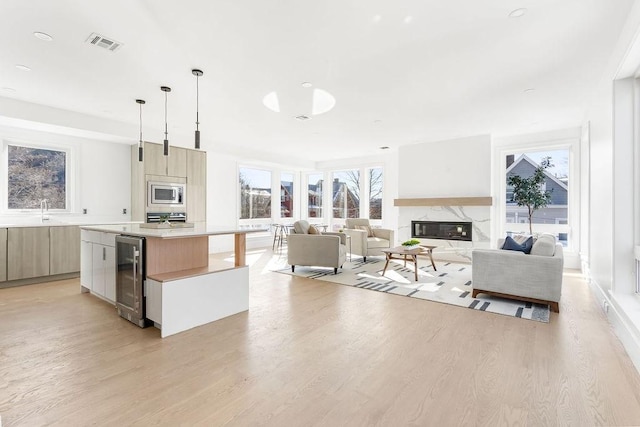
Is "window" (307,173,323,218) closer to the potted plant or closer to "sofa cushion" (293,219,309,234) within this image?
"sofa cushion" (293,219,309,234)

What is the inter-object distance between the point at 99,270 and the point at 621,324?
202 inches

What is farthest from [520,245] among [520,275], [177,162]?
[177,162]

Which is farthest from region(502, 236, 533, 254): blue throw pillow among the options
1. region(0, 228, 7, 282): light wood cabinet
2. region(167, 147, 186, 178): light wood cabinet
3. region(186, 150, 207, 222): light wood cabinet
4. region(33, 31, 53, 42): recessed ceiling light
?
region(0, 228, 7, 282): light wood cabinet

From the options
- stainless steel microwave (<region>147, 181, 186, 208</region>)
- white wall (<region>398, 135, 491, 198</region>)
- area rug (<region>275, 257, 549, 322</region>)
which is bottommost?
area rug (<region>275, 257, 549, 322</region>)

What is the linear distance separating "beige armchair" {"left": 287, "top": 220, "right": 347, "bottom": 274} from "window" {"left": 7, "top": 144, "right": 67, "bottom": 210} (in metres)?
4.00

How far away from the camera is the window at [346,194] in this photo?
9.20 meters

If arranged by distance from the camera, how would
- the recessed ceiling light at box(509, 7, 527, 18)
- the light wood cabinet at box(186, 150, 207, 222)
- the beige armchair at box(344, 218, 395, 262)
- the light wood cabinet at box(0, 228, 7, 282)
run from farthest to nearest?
the light wood cabinet at box(186, 150, 207, 222)
the beige armchair at box(344, 218, 395, 262)
the light wood cabinet at box(0, 228, 7, 282)
the recessed ceiling light at box(509, 7, 527, 18)

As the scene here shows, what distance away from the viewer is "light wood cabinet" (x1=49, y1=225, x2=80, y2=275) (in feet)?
15.5

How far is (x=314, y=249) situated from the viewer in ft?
17.3

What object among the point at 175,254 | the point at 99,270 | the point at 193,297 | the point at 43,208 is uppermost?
the point at 43,208

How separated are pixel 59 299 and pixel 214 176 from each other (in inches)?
172

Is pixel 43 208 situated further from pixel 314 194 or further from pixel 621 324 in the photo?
pixel 621 324

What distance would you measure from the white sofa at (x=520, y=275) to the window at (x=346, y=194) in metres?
5.48

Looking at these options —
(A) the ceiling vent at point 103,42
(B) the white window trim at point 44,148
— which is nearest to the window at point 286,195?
(B) the white window trim at point 44,148
